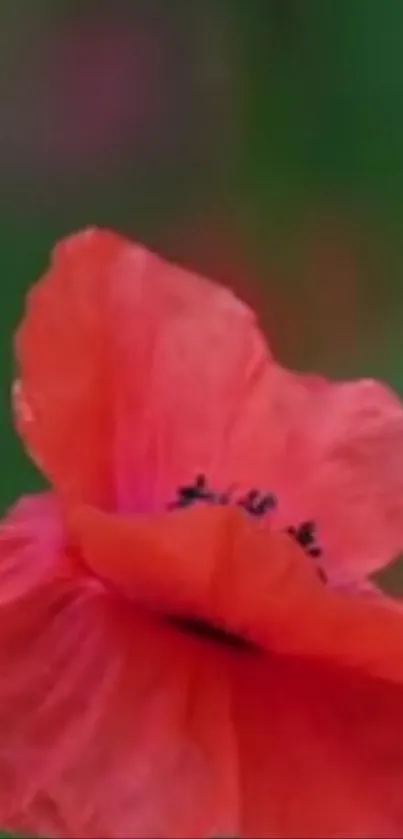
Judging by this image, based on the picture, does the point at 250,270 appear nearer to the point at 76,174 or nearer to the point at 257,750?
the point at 76,174

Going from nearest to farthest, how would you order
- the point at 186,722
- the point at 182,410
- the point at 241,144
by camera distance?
the point at 186,722
the point at 182,410
the point at 241,144

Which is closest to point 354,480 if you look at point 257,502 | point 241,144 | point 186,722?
point 257,502

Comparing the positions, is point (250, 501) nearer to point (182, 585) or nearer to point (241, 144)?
point (182, 585)

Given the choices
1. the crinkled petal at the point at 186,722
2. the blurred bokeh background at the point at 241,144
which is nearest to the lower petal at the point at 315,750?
the crinkled petal at the point at 186,722

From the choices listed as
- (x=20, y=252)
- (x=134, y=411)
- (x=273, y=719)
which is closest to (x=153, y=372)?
(x=134, y=411)

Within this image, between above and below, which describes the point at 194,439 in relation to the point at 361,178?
below

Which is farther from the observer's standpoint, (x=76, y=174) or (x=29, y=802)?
(x=76, y=174)

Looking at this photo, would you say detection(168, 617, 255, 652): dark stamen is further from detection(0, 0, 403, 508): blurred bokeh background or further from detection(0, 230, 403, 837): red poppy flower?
detection(0, 0, 403, 508): blurred bokeh background
